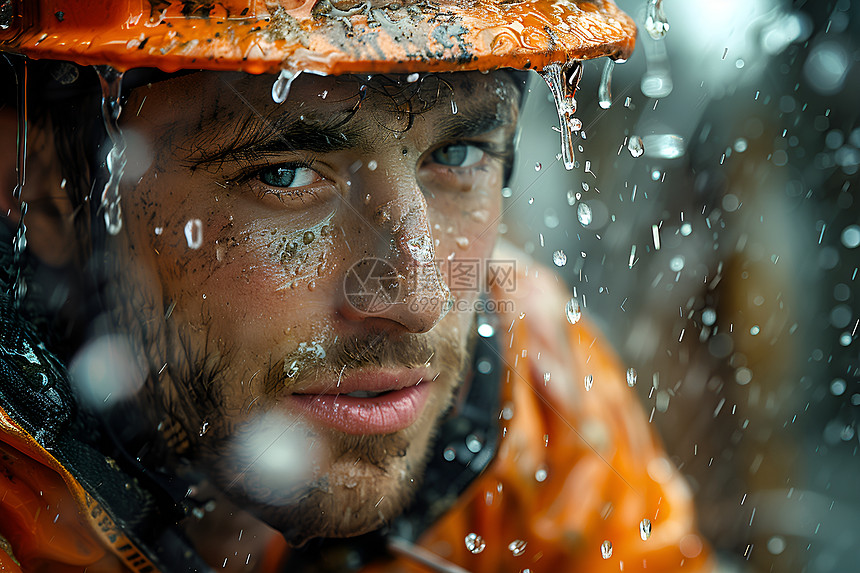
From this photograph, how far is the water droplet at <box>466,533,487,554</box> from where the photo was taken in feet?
5.36

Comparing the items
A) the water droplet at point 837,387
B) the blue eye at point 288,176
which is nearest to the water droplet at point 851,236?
the water droplet at point 837,387

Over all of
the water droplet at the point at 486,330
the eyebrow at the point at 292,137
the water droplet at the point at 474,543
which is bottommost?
the water droplet at the point at 474,543

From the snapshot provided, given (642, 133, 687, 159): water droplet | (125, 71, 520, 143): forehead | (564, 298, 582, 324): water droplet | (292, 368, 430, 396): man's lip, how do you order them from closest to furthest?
(125, 71, 520, 143): forehead, (292, 368, 430, 396): man's lip, (564, 298, 582, 324): water droplet, (642, 133, 687, 159): water droplet

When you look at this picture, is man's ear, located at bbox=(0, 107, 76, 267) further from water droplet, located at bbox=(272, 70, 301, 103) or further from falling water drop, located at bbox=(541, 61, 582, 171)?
falling water drop, located at bbox=(541, 61, 582, 171)

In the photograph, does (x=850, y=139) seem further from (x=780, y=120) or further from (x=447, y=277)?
(x=447, y=277)

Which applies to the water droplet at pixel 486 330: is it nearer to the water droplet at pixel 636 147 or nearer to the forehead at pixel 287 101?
the water droplet at pixel 636 147

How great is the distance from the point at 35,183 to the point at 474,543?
4.10ft

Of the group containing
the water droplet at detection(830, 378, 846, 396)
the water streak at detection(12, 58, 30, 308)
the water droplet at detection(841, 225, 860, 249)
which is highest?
the water streak at detection(12, 58, 30, 308)

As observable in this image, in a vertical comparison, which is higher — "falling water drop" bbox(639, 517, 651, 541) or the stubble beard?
the stubble beard

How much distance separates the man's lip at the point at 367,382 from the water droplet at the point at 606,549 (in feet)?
2.72

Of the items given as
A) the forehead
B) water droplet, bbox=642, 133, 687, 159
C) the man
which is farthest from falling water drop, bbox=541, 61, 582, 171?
water droplet, bbox=642, 133, 687, 159

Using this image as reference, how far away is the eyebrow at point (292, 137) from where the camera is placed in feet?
2.80

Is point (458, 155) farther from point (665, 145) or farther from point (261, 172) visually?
point (665, 145)

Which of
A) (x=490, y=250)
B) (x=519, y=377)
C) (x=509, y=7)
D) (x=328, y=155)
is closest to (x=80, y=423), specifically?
(x=328, y=155)
